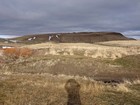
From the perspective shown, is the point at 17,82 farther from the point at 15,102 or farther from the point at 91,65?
the point at 91,65

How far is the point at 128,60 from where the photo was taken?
32406 millimetres

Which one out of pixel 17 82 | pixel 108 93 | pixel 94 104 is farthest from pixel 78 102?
pixel 17 82

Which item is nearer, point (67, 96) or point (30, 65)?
point (67, 96)

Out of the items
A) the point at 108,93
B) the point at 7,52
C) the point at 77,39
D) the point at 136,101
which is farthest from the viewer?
the point at 77,39

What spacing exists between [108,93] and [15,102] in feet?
13.2

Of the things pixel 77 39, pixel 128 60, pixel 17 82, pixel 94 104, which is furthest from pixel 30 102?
pixel 77 39

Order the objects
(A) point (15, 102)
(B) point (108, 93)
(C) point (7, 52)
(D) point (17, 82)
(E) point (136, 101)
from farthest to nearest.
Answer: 1. (C) point (7, 52)
2. (D) point (17, 82)
3. (B) point (108, 93)
4. (E) point (136, 101)
5. (A) point (15, 102)

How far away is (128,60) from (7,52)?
16.6m

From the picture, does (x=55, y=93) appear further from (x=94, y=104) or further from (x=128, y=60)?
(x=128, y=60)

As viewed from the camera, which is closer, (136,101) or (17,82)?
(136,101)

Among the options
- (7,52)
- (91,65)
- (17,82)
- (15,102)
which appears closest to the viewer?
(15,102)

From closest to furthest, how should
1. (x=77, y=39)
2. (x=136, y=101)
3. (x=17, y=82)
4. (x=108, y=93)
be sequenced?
(x=136, y=101) → (x=108, y=93) → (x=17, y=82) → (x=77, y=39)

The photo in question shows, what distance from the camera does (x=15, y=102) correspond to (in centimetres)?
1074

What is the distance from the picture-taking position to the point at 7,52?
40.8m
